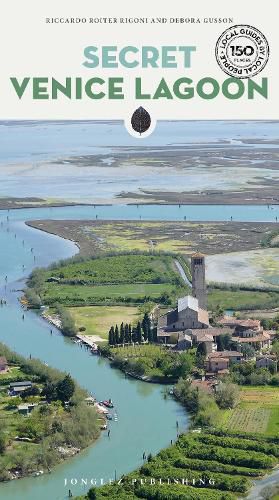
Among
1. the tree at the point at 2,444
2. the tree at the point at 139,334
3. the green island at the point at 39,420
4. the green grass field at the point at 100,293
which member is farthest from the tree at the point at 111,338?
the tree at the point at 2,444

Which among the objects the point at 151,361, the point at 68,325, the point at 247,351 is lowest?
the point at 151,361

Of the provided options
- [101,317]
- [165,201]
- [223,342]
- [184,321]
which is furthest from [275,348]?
[165,201]

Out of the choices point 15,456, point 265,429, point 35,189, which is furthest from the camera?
point 35,189

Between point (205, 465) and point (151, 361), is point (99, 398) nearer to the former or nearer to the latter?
point (151, 361)

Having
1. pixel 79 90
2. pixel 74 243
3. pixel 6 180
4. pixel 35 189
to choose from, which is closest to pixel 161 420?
pixel 79 90

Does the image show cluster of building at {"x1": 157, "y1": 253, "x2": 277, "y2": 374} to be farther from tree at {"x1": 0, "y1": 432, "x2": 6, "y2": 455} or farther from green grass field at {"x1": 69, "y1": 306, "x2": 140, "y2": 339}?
tree at {"x1": 0, "y1": 432, "x2": 6, "y2": 455}

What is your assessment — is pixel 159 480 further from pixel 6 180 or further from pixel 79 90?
pixel 6 180

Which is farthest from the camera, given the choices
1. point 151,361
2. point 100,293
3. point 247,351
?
point 100,293
